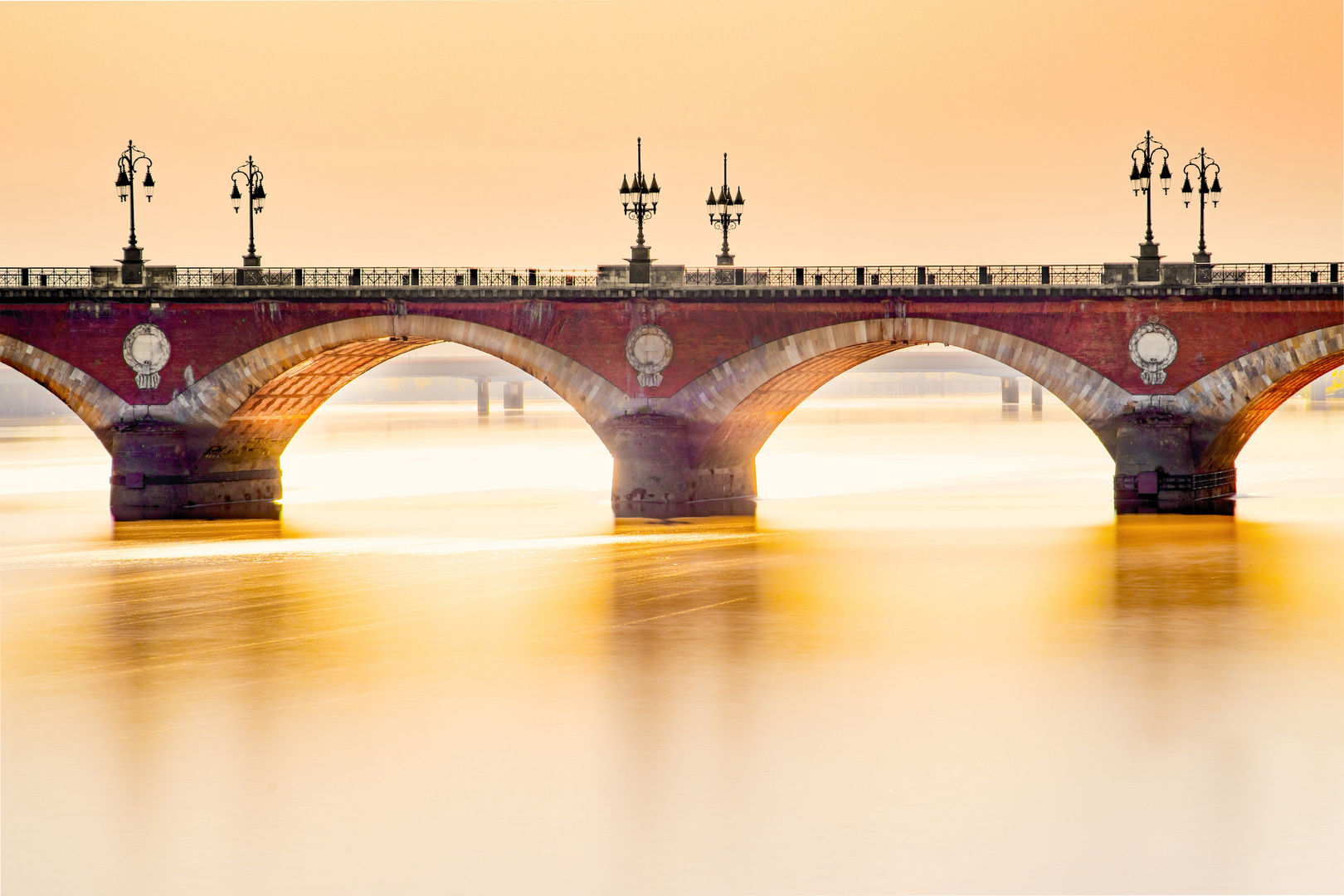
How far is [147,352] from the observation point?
46.2 m

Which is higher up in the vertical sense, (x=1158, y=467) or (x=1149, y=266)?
(x=1149, y=266)

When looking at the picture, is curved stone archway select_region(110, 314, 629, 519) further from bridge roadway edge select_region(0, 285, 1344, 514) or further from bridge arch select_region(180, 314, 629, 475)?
bridge roadway edge select_region(0, 285, 1344, 514)

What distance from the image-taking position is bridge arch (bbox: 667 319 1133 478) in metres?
41.6

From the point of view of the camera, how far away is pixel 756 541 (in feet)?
121

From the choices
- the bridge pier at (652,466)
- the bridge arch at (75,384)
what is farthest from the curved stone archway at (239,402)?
the bridge pier at (652,466)

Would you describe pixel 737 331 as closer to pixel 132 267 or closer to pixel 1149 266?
pixel 1149 266

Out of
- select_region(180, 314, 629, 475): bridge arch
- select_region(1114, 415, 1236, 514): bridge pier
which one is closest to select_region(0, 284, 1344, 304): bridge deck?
select_region(180, 314, 629, 475): bridge arch

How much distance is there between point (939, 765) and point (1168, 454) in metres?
26.9

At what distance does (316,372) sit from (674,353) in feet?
40.6

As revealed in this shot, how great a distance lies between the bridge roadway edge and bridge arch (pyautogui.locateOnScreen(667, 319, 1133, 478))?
0.30 feet

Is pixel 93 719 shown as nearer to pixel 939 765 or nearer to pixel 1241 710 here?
pixel 939 765

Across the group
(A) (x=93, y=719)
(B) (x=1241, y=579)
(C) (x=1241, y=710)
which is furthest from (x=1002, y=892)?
(B) (x=1241, y=579)

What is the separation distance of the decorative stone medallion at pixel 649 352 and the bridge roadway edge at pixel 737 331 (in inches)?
8.1

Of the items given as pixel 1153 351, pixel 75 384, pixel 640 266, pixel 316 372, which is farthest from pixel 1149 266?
pixel 75 384
